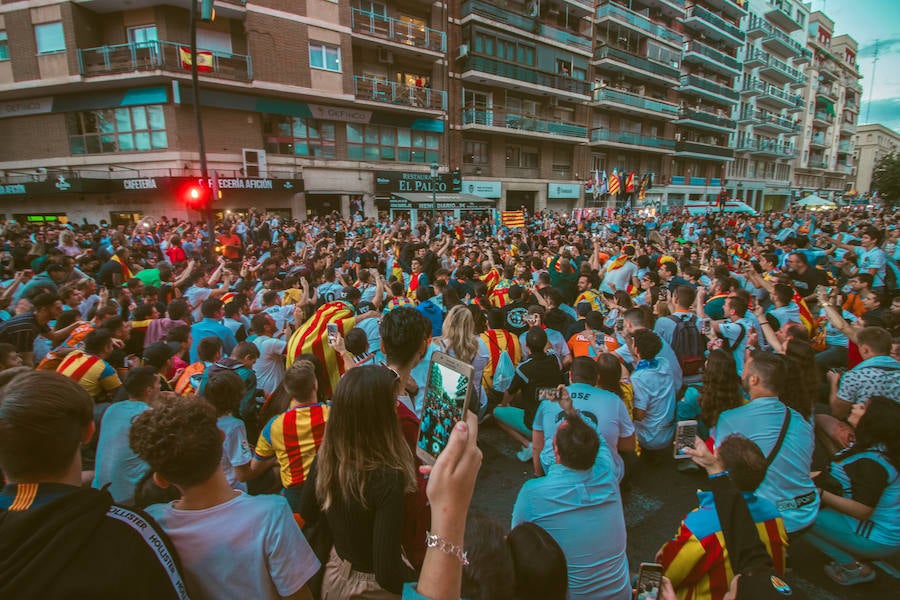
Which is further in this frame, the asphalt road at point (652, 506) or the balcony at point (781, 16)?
the balcony at point (781, 16)

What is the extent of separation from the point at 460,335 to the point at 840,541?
130 inches

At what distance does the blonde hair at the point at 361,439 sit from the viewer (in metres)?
1.73

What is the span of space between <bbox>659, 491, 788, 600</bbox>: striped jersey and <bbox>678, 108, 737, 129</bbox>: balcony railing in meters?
48.2

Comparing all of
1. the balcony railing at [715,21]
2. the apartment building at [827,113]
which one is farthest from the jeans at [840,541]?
the apartment building at [827,113]

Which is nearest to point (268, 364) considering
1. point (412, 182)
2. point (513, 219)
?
point (513, 219)

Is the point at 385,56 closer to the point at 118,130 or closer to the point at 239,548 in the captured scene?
the point at 118,130

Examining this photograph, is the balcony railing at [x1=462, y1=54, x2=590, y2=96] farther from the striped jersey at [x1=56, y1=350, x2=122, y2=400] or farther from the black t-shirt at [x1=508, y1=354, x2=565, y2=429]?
the striped jersey at [x1=56, y1=350, x2=122, y2=400]

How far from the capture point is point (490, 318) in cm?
519

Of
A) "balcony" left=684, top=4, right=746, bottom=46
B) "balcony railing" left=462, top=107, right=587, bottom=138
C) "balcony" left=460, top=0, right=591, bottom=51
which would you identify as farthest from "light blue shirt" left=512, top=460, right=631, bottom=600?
"balcony" left=684, top=4, right=746, bottom=46

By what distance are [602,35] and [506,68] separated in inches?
495

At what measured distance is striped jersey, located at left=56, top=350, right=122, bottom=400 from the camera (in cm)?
374

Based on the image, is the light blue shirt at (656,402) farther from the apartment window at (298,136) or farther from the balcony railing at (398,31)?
the balcony railing at (398,31)

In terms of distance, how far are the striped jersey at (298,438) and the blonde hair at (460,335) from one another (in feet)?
5.31

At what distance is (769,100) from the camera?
52.0m
